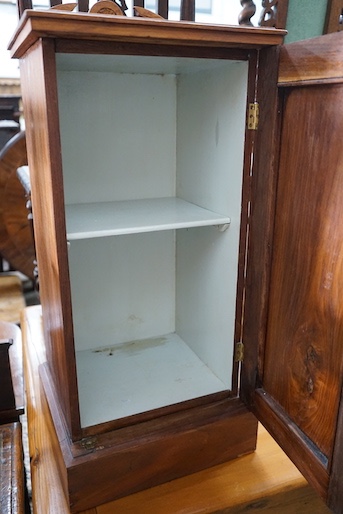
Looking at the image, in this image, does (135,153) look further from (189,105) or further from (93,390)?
(93,390)

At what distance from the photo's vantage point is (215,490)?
108 centimetres

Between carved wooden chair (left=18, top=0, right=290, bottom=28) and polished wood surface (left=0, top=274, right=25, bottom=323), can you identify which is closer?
carved wooden chair (left=18, top=0, right=290, bottom=28)

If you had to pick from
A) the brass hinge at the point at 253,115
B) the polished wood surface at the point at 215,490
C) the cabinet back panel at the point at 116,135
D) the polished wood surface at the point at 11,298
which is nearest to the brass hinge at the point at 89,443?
the polished wood surface at the point at 215,490

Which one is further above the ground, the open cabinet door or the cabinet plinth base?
the open cabinet door

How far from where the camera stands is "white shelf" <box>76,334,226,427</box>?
1.16m

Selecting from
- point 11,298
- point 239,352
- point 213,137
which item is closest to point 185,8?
point 213,137

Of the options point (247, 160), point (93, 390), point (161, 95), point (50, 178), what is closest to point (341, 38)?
point (247, 160)

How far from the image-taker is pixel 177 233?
150 cm

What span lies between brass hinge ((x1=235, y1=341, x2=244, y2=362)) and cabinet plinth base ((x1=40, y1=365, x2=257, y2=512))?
12cm

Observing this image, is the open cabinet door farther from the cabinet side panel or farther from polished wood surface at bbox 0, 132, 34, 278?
polished wood surface at bbox 0, 132, 34, 278

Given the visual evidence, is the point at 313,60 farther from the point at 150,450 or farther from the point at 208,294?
the point at 150,450

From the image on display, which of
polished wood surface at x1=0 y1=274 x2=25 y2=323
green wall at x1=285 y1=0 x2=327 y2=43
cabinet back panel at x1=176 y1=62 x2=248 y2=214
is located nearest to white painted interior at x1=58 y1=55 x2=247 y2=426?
cabinet back panel at x1=176 y1=62 x2=248 y2=214

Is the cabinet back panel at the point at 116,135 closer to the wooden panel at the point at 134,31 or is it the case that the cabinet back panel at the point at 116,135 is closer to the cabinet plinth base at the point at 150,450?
the wooden panel at the point at 134,31

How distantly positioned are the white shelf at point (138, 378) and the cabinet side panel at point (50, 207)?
107 millimetres
